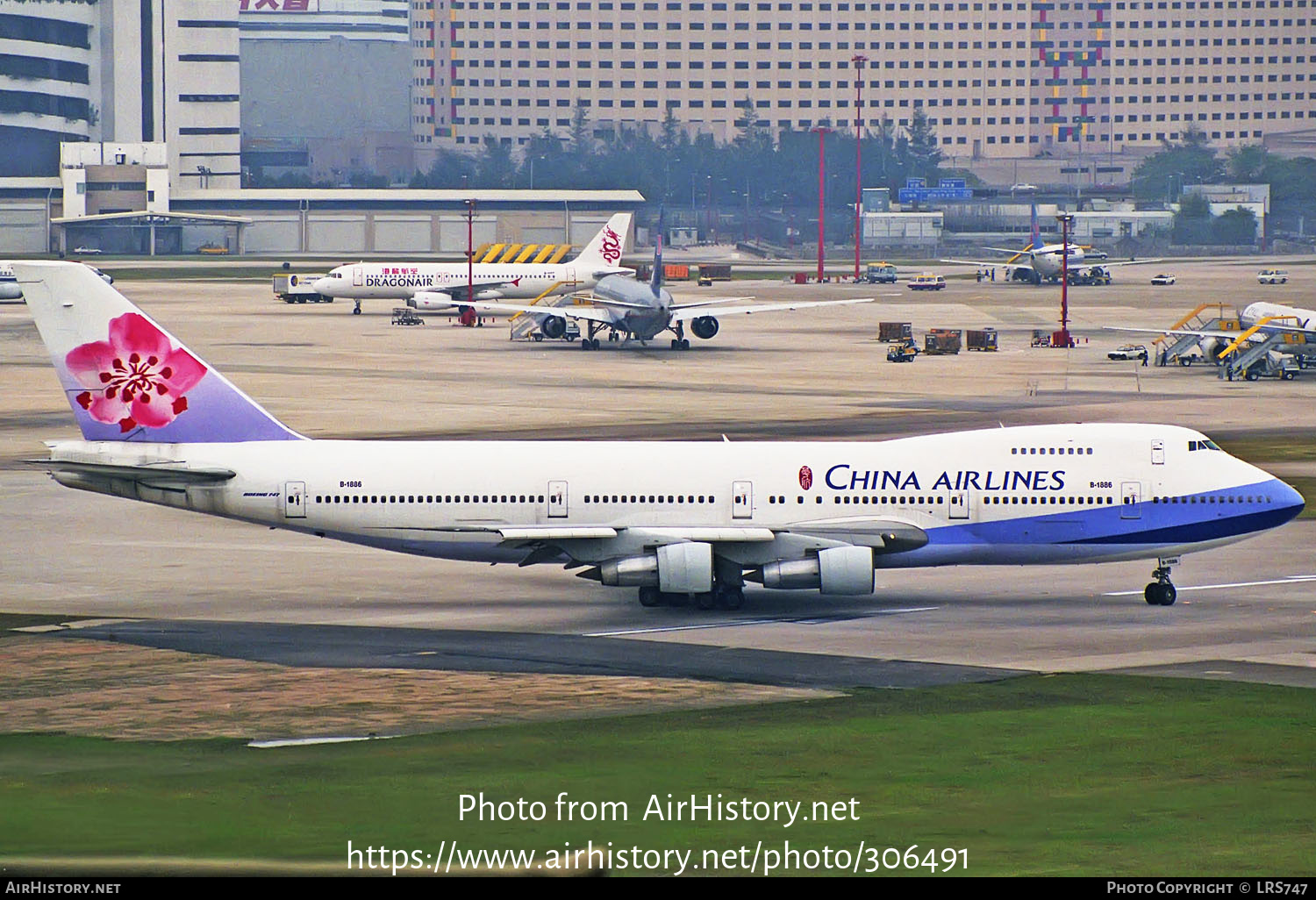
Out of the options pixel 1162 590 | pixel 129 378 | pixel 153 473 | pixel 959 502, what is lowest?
pixel 1162 590

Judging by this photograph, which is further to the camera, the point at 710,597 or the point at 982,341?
the point at 982,341

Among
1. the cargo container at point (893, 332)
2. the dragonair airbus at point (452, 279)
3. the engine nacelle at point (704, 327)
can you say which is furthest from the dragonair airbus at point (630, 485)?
the dragonair airbus at point (452, 279)

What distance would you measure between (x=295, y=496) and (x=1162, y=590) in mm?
23061

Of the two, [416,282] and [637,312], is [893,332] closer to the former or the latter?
[637,312]

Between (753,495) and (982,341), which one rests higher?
(982,341)

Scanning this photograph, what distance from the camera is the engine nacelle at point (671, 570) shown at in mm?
47531

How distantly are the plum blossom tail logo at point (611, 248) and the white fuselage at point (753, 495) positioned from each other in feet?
424

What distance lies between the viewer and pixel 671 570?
47.5m

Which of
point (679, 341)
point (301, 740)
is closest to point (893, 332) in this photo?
point (679, 341)

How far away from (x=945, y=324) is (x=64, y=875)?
146274 mm

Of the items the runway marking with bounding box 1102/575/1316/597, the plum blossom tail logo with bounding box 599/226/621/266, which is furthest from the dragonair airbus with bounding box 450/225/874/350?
the runway marking with bounding box 1102/575/1316/597

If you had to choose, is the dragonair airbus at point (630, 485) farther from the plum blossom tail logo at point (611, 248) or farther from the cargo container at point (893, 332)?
the plum blossom tail logo at point (611, 248)

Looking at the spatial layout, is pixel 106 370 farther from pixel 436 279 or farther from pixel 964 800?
pixel 436 279
